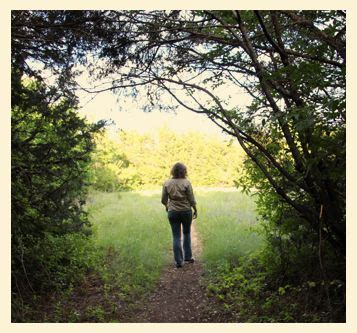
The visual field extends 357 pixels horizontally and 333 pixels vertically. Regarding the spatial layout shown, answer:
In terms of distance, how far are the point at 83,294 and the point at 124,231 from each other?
3.57 meters

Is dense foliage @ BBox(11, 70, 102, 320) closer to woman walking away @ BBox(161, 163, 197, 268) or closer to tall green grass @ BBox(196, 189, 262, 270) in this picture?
woman walking away @ BBox(161, 163, 197, 268)

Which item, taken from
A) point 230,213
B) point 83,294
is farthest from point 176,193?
point 230,213

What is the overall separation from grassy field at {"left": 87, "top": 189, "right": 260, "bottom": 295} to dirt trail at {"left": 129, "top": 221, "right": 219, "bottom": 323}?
0.22 m

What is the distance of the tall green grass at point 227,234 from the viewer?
645 cm

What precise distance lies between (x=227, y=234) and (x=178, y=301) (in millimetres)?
3138

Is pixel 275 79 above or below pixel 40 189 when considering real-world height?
above

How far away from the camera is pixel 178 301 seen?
495 centimetres

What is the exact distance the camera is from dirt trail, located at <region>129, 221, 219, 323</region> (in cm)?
441

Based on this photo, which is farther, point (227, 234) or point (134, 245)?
point (227, 234)

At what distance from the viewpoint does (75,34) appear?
4879 millimetres

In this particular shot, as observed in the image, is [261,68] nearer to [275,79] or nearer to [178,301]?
[275,79]

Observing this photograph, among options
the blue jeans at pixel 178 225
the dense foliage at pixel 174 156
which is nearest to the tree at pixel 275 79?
the blue jeans at pixel 178 225

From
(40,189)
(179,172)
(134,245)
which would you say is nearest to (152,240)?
(134,245)
